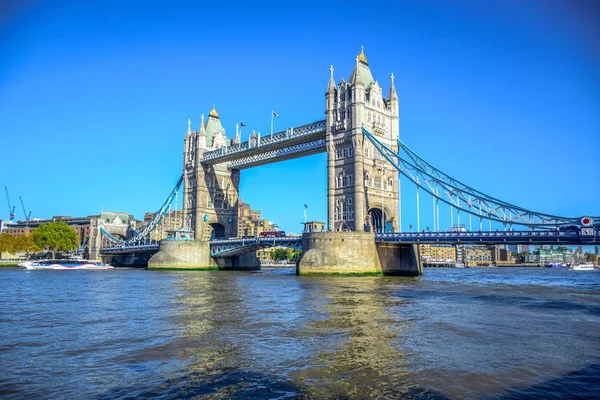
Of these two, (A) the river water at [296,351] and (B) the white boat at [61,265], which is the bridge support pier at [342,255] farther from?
(B) the white boat at [61,265]

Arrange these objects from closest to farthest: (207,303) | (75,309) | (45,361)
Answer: (45,361), (75,309), (207,303)

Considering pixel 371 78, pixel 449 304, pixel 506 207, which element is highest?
pixel 371 78

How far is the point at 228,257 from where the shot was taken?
249 feet

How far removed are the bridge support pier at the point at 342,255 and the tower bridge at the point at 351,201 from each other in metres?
0.10

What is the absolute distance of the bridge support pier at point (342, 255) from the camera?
48.2 meters

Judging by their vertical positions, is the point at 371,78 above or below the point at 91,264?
above

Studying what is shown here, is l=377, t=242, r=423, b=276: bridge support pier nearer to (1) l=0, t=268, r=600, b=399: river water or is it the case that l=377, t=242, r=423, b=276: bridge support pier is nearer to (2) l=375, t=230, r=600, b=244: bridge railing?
(2) l=375, t=230, r=600, b=244: bridge railing

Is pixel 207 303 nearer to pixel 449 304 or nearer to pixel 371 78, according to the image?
pixel 449 304

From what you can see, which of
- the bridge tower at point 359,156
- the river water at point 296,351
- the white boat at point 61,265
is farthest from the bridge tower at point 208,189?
the river water at point 296,351

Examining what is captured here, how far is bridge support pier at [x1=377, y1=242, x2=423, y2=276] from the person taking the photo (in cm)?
5294

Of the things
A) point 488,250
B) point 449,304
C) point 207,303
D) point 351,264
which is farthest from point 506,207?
point 488,250

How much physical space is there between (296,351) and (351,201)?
141 feet

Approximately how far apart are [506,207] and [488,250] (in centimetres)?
16666

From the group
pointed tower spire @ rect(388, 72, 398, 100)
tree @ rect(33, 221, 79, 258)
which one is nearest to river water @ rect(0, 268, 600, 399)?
pointed tower spire @ rect(388, 72, 398, 100)
